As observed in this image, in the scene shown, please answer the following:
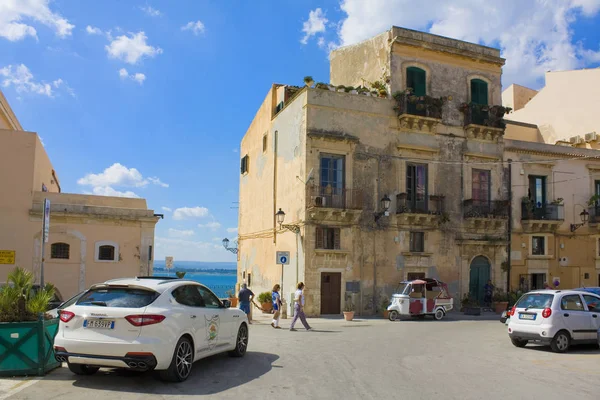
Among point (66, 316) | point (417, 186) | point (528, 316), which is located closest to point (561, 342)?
point (528, 316)

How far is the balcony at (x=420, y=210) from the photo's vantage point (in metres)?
26.6

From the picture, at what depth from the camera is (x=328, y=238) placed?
83.4ft

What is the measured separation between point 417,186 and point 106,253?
1488 cm

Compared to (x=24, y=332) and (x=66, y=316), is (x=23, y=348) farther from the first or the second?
(x=66, y=316)

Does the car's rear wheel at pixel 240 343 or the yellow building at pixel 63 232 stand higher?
the yellow building at pixel 63 232

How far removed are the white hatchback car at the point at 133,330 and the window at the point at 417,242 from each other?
63.7 feet

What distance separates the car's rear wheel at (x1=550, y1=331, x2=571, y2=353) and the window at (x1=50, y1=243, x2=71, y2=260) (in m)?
17.7

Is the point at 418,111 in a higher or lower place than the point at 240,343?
higher

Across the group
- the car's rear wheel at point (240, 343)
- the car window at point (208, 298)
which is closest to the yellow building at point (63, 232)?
the car's rear wheel at point (240, 343)

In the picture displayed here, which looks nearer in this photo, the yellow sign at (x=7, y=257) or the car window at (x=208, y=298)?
the car window at (x=208, y=298)

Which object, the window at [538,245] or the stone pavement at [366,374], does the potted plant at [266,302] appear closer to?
the stone pavement at [366,374]

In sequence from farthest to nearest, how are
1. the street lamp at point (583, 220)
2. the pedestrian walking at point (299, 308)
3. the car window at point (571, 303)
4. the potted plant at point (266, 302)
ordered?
1. the street lamp at point (583, 220)
2. the potted plant at point (266, 302)
3. the pedestrian walking at point (299, 308)
4. the car window at point (571, 303)

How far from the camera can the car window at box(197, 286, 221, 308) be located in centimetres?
1011

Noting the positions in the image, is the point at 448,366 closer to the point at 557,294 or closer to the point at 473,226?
the point at 557,294
